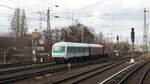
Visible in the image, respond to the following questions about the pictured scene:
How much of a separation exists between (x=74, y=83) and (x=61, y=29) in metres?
43.7

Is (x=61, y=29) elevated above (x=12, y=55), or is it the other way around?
(x=61, y=29)

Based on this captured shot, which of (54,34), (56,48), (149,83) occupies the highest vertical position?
(54,34)

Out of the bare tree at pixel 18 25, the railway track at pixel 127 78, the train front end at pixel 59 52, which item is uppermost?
the bare tree at pixel 18 25

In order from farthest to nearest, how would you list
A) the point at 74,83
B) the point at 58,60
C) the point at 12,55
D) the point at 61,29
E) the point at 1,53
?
the point at 61,29
the point at 12,55
the point at 1,53
the point at 58,60
the point at 74,83

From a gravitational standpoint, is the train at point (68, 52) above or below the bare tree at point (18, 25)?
below

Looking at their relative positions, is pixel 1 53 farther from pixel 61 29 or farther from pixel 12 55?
pixel 61 29

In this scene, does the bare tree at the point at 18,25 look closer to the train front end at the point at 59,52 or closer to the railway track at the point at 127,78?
the train front end at the point at 59,52

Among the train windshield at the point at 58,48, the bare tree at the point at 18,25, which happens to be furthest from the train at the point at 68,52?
the bare tree at the point at 18,25

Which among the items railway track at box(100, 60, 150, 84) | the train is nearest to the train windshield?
the train

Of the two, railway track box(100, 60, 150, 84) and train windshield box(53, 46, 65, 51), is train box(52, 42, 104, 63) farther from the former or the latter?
railway track box(100, 60, 150, 84)

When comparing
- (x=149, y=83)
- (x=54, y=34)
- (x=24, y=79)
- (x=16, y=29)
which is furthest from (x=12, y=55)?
(x=149, y=83)

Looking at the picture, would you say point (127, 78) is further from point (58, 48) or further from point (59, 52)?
point (58, 48)

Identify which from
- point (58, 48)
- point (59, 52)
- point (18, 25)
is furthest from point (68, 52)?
point (18, 25)

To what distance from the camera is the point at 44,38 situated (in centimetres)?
4794
